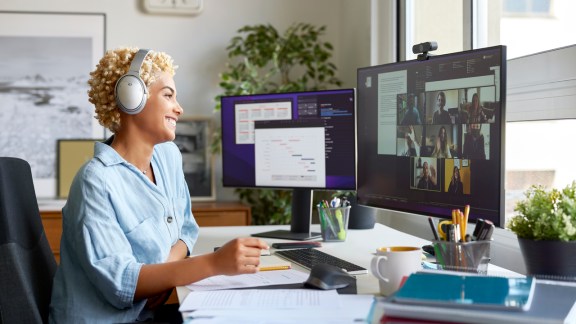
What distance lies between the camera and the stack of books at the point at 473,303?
0.96m

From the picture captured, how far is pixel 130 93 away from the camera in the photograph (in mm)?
1639

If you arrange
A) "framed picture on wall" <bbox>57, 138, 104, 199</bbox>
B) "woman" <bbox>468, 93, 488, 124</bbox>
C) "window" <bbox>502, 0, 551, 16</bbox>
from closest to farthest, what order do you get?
1. "woman" <bbox>468, 93, 488, 124</bbox>
2. "window" <bbox>502, 0, 551, 16</bbox>
3. "framed picture on wall" <bbox>57, 138, 104, 199</bbox>

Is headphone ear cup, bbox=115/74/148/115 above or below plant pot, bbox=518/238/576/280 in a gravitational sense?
above

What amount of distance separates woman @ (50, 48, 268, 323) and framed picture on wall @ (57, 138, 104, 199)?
2.00m

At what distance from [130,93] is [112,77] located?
10 centimetres

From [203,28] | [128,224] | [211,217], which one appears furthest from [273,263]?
[203,28]

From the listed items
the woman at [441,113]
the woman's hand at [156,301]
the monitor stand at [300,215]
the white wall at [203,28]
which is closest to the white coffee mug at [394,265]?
the woman at [441,113]

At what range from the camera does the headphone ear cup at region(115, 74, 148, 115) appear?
164cm

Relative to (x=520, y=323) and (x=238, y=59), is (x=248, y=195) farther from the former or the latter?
(x=520, y=323)

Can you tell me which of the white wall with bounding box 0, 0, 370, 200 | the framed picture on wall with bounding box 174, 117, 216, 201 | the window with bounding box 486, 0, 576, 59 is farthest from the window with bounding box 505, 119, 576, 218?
the framed picture on wall with bounding box 174, 117, 216, 201

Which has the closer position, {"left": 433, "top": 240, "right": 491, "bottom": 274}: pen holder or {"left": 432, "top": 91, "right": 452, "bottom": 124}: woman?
{"left": 433, "top": 240, "right": 491, "bottom": 274}: pen holder

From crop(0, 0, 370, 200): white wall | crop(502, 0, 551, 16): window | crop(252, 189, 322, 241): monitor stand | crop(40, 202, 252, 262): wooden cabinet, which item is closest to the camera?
crop(502, 0, 551, 16): window

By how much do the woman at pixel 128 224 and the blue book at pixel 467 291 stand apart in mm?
424

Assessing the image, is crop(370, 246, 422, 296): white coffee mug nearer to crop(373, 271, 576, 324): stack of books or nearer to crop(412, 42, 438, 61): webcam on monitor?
crop(373, 271, 576, 324): stack of books
